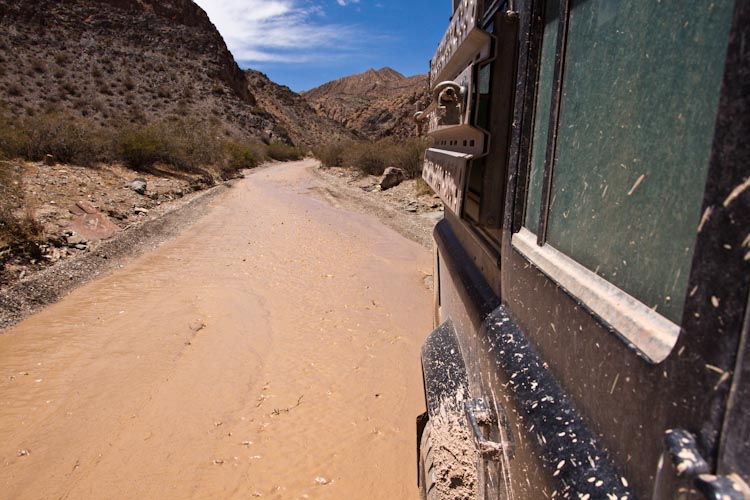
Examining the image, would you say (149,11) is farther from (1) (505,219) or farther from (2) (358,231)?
(1) (505,219)

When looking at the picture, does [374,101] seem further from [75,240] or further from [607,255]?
[607,255]

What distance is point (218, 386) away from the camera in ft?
12.8

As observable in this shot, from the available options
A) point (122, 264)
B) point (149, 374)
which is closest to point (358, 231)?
point (122, 264)

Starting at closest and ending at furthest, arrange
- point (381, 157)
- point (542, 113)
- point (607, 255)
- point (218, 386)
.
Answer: point (607, 255)
point (542, 113)
point (218, 386)
point (381, 157)

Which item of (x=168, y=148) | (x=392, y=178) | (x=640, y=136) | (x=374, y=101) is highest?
(x=374, y=101)

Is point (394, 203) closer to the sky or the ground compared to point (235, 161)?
closer to the ground

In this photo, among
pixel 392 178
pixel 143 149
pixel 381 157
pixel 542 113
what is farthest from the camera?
pixel 381 157

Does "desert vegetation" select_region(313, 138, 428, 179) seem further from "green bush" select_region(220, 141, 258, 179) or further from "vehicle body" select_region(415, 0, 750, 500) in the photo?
"vehicle body" select_region(415, 0, 750, 500)

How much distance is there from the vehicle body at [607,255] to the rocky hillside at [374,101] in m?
34.5

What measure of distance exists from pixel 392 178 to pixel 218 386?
1376cm

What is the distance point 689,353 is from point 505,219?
0.86 m

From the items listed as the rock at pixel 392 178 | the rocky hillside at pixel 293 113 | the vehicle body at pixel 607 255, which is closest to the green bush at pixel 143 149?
the rock at pixel 392 178

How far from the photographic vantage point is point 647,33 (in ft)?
2.51

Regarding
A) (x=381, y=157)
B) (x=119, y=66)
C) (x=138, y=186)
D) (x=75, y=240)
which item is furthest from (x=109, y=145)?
(x=119, y=66)
